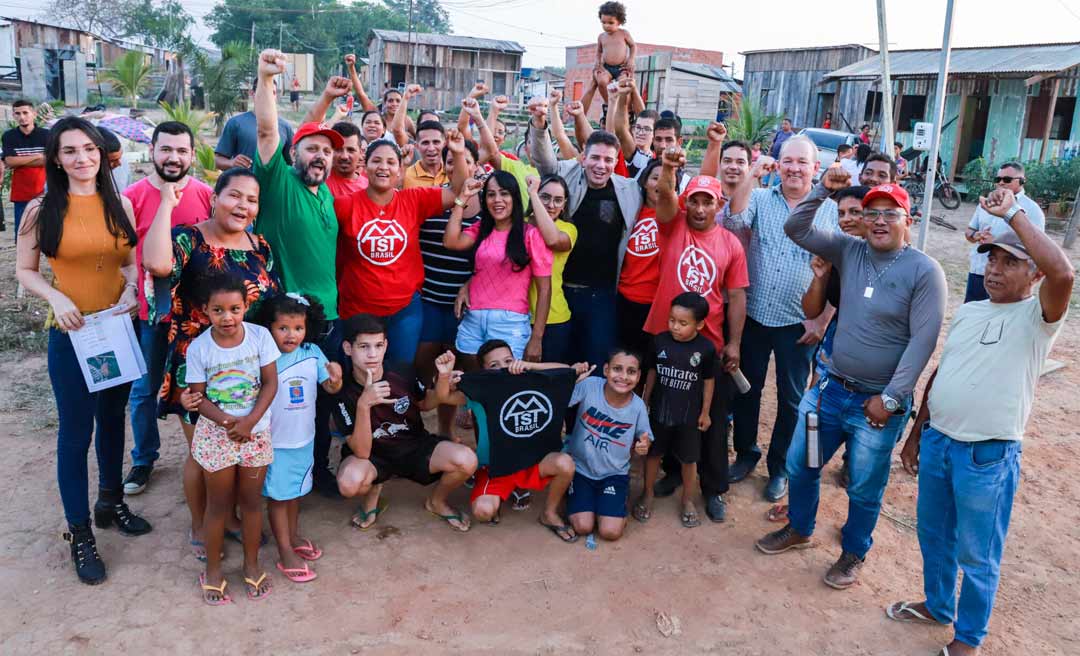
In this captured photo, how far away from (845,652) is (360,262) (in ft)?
10.3

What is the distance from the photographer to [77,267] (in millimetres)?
3578

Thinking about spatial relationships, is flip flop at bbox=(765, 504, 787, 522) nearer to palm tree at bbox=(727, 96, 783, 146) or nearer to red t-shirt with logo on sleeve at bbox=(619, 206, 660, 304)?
red t-shirt with logo on sleeve at bbox=(619, 206, 660, 304)

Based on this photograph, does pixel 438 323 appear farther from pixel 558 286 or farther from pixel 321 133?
pixel 321 133

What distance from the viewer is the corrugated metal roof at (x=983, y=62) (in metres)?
17.4

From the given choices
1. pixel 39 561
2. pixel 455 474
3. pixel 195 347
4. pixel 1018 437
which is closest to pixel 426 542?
pixel 455 474

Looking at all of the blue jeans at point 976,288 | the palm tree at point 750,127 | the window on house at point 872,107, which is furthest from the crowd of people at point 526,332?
the window on house at point 872,107

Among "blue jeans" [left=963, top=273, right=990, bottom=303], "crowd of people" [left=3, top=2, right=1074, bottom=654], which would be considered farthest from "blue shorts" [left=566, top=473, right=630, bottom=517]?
"blue jeans" [left=963, top=273, right=990, bottom=303]

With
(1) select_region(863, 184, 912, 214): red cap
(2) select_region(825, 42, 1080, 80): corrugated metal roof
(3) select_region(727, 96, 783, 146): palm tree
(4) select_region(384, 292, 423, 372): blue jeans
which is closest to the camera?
(1) select_region(863, 184, 912, 214): red cap

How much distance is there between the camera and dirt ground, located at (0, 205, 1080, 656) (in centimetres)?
337

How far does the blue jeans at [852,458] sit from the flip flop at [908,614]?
325 millimetres

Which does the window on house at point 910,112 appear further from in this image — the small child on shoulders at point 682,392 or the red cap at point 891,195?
the red cap at point 891,195

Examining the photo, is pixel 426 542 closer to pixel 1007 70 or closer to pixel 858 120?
pixel 1007 70

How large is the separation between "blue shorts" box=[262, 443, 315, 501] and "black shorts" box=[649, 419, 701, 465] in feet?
6.32

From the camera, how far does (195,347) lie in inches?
133
